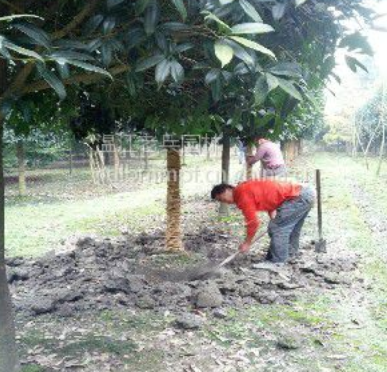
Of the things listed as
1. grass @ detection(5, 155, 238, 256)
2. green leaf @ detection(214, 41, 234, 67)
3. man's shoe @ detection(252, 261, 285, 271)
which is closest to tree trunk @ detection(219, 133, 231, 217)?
grass @ detection(5, 155, 238, 256)

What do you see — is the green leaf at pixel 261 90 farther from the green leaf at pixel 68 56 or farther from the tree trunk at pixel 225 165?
the tree trunk at pixel 225 165

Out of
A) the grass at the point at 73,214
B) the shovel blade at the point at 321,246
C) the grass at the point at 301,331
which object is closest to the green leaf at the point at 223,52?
the grass at the point at 301,331

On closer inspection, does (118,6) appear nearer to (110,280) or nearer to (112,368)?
(112,368)

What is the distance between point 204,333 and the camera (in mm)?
4027

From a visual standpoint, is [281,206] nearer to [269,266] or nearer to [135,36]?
[269,266]

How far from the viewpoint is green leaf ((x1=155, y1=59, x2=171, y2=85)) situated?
178 centimetres

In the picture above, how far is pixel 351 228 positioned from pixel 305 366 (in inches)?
222

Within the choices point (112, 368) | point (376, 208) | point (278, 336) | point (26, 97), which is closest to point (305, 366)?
point (278, 336)

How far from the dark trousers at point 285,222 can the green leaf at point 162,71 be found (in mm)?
4324

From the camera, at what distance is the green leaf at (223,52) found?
4.85 feet

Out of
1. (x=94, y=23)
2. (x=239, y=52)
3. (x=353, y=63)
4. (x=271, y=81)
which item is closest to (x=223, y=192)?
(x=353, y=63)

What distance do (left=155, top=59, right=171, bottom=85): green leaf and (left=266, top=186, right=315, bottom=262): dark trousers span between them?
4324mm

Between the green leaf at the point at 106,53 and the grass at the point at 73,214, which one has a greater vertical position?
the green leaf at the point at 106,53

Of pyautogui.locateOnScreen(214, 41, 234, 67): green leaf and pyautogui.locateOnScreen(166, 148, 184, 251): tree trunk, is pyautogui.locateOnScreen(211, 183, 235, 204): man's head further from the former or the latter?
pyautogui.locateOnScreen(214, 41, 234, 67): green leaf
